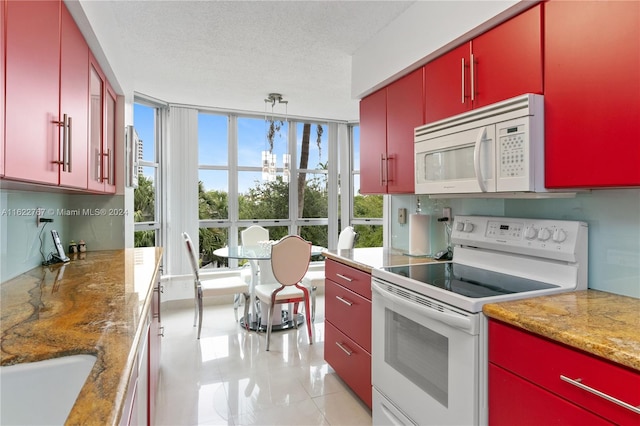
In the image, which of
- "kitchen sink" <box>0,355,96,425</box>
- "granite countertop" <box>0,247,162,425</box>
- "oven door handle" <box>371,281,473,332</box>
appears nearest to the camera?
"granite countertop" <box>0,247,162,425</box>

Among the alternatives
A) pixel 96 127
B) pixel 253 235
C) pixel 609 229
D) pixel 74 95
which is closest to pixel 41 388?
pixel 74 95

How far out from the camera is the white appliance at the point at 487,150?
1438 millimetres

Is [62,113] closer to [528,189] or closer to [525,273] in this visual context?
[528,189]

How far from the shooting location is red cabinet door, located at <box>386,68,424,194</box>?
2.18m

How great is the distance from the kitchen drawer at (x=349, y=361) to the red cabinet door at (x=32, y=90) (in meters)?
1.81

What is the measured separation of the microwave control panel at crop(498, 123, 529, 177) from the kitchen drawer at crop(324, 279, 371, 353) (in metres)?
1.04

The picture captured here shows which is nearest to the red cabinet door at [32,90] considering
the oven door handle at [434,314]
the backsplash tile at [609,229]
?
the oven door handle at [434,314]

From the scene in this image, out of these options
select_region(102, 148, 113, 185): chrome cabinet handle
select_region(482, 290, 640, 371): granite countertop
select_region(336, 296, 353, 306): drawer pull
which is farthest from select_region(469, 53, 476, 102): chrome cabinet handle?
select_region(102, 148, 113, 185): chrome cabinet handle

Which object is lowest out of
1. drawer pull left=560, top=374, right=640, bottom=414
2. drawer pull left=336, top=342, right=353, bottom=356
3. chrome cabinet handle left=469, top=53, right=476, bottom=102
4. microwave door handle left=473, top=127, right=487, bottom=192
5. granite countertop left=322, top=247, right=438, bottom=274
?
drawer pull left=336, top=342, right=353, bottom=356

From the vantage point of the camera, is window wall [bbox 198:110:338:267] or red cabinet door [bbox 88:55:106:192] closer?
red cabinet door [bbox 88:55:106:192]

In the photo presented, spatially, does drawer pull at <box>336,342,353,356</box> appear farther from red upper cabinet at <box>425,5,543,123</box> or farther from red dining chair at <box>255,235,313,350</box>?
red upper cabinet at <box>425,5,543,123</box>

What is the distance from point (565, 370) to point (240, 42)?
108 inches

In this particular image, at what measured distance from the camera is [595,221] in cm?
151

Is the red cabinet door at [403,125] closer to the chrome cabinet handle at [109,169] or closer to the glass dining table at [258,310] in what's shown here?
the glass dining table at [258,310]
